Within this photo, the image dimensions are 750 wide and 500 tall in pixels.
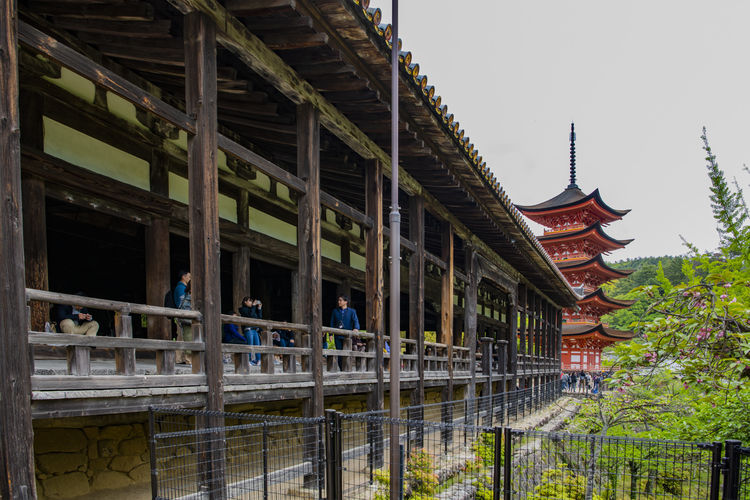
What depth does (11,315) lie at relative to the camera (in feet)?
12.4

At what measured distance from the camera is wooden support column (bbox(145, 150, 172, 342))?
7562 millimetres

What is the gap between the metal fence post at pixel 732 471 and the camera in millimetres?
3781

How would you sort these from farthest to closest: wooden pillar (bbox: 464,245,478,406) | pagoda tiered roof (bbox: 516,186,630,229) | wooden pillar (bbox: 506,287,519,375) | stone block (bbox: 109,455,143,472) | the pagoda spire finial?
the pagoda spire finial, pagoda tiered roof (bbox: 516,186,630,229), wooden pillar (bbox: 506,287,519,375), wooden pillar (bbox: 464,245,478,406), stone block (bbox: 109,455,143,472)

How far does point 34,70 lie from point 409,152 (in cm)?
520

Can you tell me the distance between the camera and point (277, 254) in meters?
10.3

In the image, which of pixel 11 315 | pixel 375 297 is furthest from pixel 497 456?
pixel 375 297

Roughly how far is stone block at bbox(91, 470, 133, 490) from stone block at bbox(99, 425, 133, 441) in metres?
0.35

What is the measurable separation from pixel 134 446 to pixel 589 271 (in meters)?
37.6

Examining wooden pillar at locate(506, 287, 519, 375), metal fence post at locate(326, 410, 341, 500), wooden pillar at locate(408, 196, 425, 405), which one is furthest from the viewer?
wooden pillar at locate(506, 287, 519, 375)

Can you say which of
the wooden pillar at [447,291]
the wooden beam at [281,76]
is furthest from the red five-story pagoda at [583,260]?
the wooden beam at [281,76]

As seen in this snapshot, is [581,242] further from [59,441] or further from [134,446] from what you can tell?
[59,441]

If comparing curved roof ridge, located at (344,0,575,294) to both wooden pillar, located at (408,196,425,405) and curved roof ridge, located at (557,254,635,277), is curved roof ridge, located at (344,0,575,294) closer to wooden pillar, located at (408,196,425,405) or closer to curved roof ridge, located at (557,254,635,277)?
wooden pillar, located at (408,196,425,405)

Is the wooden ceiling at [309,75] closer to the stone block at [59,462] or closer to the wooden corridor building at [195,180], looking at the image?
the wooden corridor building at [195,180]

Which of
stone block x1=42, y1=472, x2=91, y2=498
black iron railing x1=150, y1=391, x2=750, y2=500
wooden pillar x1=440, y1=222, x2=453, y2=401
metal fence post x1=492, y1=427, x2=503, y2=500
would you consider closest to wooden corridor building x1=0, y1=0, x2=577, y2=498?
black iron railing x1=150, y1=391, x2=750, y2=500
